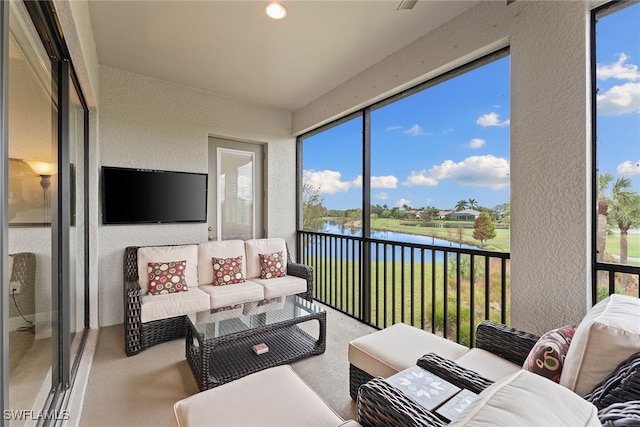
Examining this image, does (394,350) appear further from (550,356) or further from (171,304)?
(171,304)

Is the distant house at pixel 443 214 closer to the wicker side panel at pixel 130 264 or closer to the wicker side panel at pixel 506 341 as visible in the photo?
the wicker side panel at pixel 506 341

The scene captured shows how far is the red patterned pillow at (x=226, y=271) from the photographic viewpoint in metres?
3.25

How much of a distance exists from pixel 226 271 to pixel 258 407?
87.9 inches

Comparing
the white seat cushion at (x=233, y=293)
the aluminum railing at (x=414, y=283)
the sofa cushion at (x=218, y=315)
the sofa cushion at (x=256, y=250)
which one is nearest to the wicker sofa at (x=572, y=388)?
the aluminum railing at (x=414, y=283)

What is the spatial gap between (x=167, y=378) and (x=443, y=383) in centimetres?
200

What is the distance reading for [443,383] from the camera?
4.21ft

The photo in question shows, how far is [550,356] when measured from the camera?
119cm

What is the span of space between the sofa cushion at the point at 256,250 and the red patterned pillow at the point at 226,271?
23 centimetres

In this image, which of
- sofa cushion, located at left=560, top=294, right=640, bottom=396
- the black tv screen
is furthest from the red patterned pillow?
sofa cushion, located at left=560, top=294, right=640, bottom=396

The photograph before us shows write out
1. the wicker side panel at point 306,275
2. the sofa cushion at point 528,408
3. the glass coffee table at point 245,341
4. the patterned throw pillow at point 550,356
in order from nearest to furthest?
the sofa cushion at point 528,408 → the patterned throw pillow at point 550,356 → the glass coffee table at point 245,341 → the wicker side panel at point 306,275

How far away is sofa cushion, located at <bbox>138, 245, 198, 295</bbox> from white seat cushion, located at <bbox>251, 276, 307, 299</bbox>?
2.31ft

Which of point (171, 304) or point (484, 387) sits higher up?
point (484, 387)

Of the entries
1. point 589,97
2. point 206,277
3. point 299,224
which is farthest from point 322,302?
point 589,97

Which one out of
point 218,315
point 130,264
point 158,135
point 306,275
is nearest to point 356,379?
point 218,315
